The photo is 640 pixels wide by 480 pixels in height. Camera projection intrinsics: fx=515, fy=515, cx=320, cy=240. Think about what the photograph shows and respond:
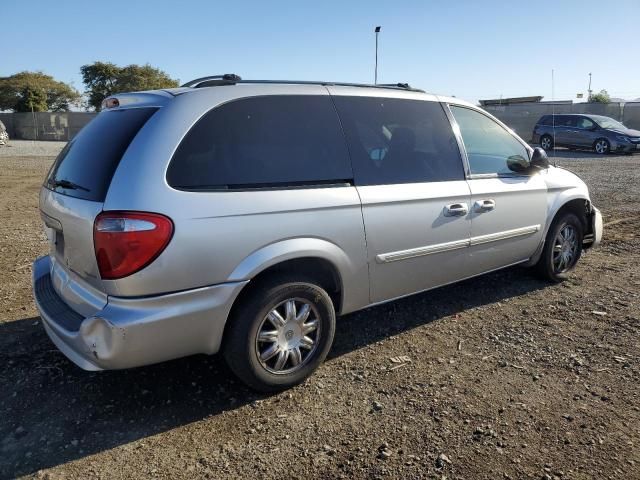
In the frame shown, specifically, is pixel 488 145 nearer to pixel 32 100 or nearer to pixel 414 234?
pixel 414 234

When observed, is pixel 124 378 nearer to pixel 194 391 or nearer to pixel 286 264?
pixel 194 391

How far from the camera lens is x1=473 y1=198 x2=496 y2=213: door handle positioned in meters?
4.05

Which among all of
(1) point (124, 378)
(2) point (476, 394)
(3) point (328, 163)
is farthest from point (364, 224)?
(1) point (124, 378)

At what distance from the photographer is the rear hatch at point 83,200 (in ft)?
8.81

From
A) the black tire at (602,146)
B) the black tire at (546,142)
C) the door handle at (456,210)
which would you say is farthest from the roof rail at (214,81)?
the black tire at (546,142)

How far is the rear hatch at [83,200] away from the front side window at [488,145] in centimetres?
253

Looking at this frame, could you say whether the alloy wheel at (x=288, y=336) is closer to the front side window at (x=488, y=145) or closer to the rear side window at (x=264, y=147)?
the rear side window at (x=264, y=147)

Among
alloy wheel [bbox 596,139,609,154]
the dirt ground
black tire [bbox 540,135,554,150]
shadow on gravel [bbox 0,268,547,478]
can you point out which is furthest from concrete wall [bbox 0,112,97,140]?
shadow on gravel [bbox 0,268,547,478]

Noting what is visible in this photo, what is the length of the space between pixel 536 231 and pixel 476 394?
211cm

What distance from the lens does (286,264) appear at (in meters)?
3.10

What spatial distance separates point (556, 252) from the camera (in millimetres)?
5082

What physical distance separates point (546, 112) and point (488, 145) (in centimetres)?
2924

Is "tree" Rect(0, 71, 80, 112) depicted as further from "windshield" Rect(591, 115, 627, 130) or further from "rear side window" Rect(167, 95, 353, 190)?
"rear side window" Rect(167, 95, 353, 190)

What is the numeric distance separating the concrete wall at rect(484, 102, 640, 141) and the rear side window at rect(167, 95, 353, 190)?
2816cm
